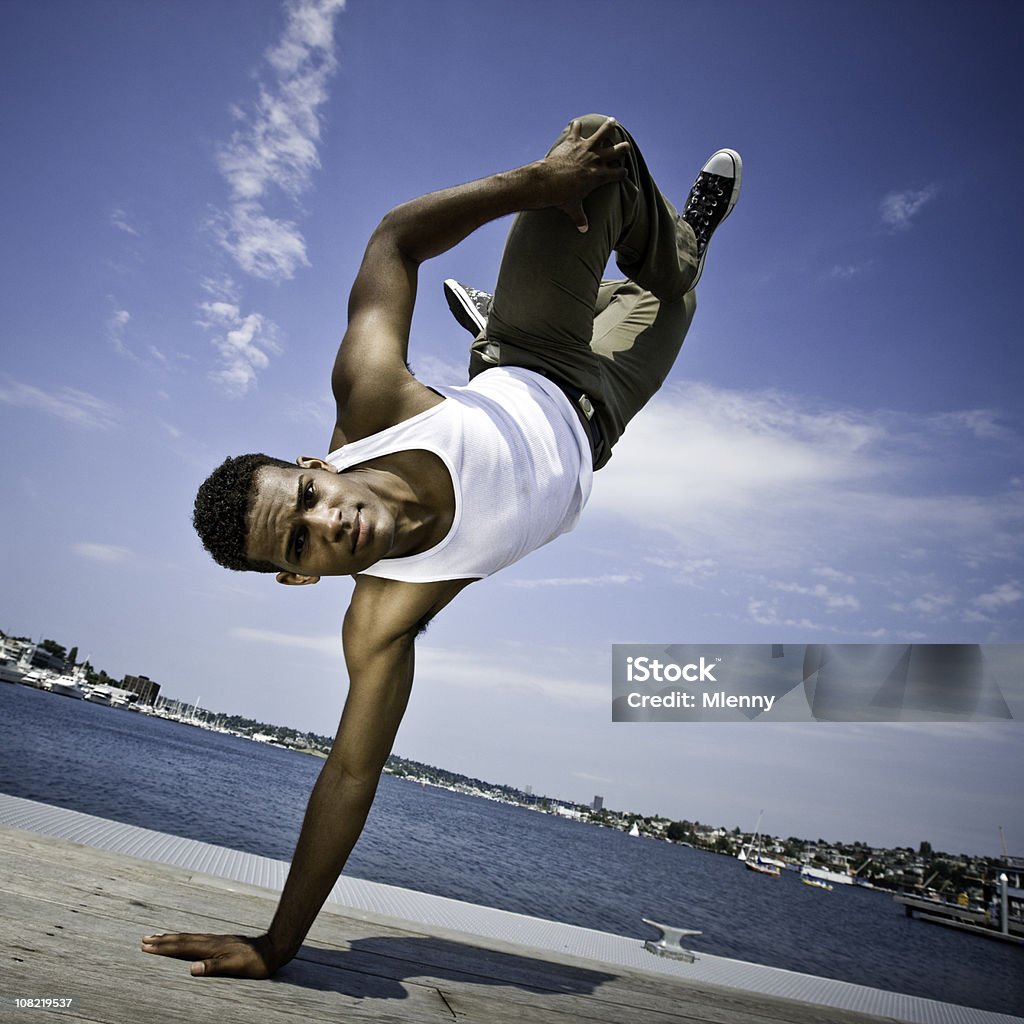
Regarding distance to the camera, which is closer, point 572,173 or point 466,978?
point 466,978

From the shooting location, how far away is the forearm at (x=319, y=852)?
1378mm

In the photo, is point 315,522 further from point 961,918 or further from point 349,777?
point 961,918

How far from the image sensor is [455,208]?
182 cm

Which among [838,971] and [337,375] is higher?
[337,375]

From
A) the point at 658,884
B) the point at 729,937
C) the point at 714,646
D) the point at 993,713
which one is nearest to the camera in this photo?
the point at 993,713

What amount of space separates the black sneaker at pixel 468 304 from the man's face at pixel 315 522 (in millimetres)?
1163

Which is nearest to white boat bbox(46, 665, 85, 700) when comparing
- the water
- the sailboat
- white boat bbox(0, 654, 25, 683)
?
white boat bbox(0, 654, 25, 683)

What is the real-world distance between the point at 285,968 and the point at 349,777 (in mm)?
386

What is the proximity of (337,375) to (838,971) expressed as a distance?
93.8ft

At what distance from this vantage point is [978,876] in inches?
2079

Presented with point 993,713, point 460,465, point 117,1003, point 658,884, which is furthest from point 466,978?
point 658,884

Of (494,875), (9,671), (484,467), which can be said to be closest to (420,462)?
(484,467)

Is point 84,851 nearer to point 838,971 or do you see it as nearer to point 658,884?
point 838,971

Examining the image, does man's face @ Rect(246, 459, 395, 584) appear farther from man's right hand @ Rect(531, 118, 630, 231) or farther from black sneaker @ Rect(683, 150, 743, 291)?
black sneaker @ Rect(683, 150, 743, 291)
